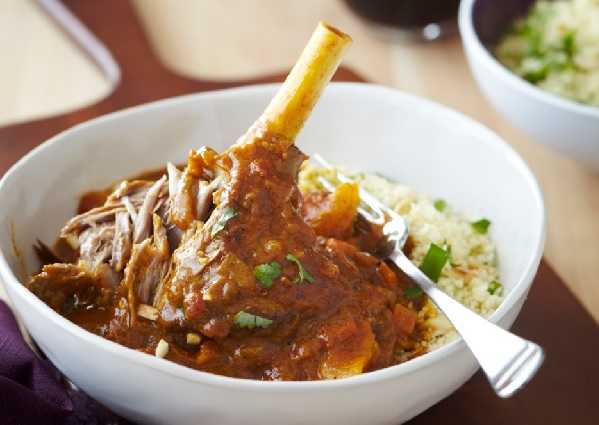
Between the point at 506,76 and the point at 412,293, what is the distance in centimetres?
95

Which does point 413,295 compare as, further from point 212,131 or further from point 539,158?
point 539,158

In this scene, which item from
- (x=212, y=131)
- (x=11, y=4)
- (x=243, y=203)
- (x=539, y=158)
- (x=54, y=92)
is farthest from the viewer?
(x=11, y=4)

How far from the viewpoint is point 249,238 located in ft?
5.94

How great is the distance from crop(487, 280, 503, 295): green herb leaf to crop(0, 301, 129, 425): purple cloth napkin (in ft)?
2.89

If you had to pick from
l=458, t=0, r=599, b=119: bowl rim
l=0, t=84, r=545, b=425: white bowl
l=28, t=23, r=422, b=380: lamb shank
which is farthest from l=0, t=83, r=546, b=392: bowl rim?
l=458, t=0, r=599, b=119: bowl rim

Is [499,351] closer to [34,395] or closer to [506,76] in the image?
[34,395]

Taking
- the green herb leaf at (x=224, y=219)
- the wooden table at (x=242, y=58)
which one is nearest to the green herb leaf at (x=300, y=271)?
the green herb leaf at (x=224, y=219)

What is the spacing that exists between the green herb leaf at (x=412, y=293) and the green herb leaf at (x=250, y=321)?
0.43 meters

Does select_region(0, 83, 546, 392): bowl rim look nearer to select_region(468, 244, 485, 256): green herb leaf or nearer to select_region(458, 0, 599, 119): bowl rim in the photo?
select_region(468, 244, 485, 256): green herb leaf

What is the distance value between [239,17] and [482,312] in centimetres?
239

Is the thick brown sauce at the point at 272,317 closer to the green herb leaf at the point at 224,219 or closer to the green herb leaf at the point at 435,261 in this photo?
the green herb leaf at the point at 224,219

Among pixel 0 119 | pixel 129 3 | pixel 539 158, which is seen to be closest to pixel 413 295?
pixel 539 158

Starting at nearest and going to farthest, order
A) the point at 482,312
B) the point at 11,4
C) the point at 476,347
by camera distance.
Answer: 1. the point at 476,347
2. the point at 482,312
3. the point at 11,4

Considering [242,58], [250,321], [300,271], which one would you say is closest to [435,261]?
[300,271]
